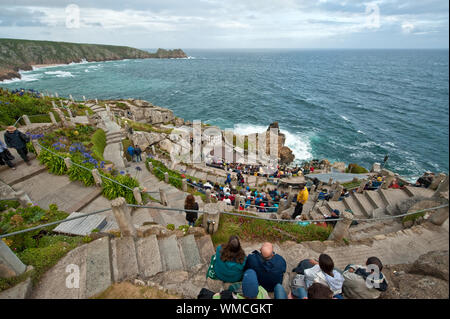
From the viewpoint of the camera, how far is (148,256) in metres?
5.29

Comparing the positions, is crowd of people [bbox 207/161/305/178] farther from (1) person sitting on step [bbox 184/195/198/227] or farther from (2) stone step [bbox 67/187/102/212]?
(1) person sitting on step [bbox 184/195/198/227]

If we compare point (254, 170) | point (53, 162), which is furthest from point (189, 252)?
point (254, 170)

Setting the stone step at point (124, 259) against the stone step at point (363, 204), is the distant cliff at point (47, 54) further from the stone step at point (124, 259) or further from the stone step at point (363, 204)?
the stone step at point (363, 204)

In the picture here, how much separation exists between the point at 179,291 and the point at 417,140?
48476 millimetres

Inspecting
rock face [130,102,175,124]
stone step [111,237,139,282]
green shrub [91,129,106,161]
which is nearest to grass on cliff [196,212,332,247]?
stone step [111,237,139,282]

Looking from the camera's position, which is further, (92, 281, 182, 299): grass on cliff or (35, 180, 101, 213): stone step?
(35, 180, 101, 213): stone step

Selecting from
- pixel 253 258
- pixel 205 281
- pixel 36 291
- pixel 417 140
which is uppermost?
pixel 253 258

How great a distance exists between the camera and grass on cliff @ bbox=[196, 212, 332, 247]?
662 centimetres

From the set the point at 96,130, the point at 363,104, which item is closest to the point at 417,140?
the point at 363,104

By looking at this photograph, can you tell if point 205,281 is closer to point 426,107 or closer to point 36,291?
point 36,291

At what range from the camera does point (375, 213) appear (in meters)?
10.6

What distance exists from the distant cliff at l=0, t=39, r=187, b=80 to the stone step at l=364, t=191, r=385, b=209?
114m

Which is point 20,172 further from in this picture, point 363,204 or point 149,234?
point 363,204

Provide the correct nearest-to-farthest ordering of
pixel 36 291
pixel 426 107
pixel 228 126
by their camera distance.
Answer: pixel 36 291 → pixel 228 126 → pixel 426 107
